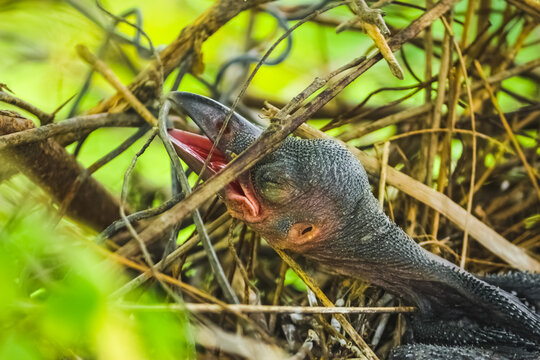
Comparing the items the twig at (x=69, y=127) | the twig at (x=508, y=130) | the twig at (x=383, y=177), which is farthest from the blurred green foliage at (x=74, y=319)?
the twig at (x=508, y=130)

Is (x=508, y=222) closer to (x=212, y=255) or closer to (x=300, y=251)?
(x=300, y=251)

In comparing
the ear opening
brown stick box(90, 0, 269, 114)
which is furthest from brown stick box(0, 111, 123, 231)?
the ear opening

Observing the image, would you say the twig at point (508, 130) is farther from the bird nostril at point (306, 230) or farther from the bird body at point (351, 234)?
the bird nostril at point (306, 230)

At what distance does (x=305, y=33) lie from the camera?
2.40 metres

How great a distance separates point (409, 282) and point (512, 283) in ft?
1.07

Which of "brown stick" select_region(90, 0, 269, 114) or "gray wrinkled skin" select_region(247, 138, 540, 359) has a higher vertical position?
"brown stick" select_region(90, 0, 269, 114)


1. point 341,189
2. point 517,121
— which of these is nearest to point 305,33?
point 517,121

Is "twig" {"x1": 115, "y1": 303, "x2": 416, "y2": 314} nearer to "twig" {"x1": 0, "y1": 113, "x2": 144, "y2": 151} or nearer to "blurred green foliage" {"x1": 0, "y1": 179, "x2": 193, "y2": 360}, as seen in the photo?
"blurred green foliage" {"x1": 0, "y1": 179, "x2": 193, "y2": 360}

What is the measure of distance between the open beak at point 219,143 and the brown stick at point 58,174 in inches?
12.1

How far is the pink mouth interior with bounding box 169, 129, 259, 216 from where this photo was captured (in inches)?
43.7

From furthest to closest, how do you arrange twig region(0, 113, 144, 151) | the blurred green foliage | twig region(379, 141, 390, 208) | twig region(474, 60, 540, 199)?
twig region(474, 60, 540, 199) < twig region(379, 141, 390, 208) < twig region(0, 113, 144, 151) < the blurred green foliage

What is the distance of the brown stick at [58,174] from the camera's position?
1.12 meters

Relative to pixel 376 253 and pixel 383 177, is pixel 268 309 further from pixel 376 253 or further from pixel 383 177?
pixel 383 177

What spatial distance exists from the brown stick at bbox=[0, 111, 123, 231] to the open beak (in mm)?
308
